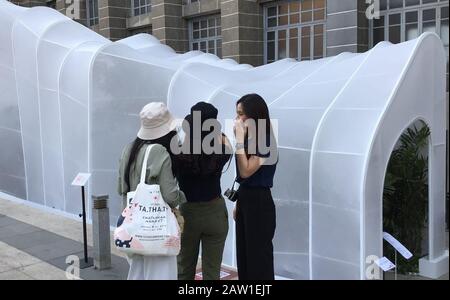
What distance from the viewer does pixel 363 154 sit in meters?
5.82

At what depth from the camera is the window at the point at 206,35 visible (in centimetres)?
1792

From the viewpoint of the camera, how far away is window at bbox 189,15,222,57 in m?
17.9

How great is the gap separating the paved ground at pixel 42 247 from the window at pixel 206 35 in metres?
10.6

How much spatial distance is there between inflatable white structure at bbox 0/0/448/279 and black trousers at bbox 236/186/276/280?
1.92 meters

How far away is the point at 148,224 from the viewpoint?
13.0 ft

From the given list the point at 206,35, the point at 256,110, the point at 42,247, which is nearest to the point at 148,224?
the point at 256,110

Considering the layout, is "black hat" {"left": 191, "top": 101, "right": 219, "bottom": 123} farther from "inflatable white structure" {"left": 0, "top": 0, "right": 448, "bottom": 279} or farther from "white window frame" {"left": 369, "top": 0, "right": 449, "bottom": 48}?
"white window frame" {"left": 369, "top": 0, "right": 449, "bottom": 48}

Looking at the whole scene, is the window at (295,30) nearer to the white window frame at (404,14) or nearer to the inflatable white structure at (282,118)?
the white window frame at (404,14)

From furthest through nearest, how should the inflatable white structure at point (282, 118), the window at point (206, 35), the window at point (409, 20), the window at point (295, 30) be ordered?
1. the window at point (206, 35)
2. the window at point (295, 30)
3. the window at point (409, 20)
4. the inflatable white structure at point (282, 118)

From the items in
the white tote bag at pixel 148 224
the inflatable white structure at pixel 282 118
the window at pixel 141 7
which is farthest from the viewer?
the window at pixel 141 7

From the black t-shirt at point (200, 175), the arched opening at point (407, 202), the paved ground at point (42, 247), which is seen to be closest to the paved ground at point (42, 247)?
the paved ground at point (42, 247)

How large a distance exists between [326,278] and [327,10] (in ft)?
31.5

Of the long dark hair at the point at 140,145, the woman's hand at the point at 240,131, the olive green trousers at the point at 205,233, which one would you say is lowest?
the olive green trousers at the point at 205,233
